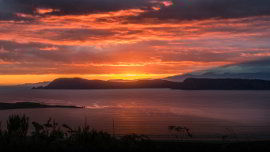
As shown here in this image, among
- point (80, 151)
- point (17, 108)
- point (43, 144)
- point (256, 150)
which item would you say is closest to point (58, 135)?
point (43, 144)

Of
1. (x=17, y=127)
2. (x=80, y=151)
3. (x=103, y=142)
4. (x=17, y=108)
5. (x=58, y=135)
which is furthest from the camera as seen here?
(x=17, y=108)

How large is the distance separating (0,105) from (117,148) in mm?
79754

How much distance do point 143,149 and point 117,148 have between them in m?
1.15

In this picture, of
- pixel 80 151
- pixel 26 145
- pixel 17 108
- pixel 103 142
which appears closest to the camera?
pixel 80 151

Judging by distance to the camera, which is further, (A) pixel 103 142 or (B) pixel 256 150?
(A) pixel 103 142

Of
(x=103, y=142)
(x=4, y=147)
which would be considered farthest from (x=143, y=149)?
(x=4, y=147)

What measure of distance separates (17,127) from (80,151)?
9791 mm

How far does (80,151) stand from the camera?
1183cm

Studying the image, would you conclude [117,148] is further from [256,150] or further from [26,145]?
[256,150]

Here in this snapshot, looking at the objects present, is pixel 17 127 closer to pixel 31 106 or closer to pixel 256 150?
pixel 256 150

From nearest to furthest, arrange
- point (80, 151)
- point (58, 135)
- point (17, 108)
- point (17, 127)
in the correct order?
point (80, 151), point (58, 135), point (17, 127), point (17, 108)

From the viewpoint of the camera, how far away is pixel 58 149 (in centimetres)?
1216

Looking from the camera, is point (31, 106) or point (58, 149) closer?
point (58, 149)

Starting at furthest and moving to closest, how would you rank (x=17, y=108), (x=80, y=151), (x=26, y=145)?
(x=17, y=108) < (x=26, y=145) < (x=80, y=151)
